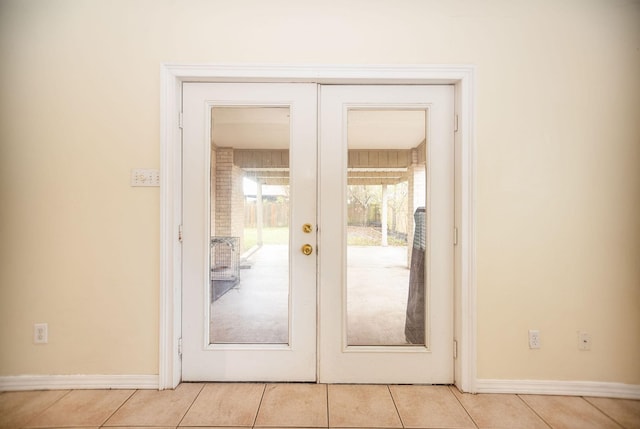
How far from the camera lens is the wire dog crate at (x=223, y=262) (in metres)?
2.05

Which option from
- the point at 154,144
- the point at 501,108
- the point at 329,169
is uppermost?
the point at 501,108

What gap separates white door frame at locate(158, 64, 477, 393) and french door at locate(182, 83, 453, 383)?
0.08 meters

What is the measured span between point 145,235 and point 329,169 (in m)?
1.22

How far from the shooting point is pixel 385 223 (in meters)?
2.04

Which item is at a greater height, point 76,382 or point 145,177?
point 145,177

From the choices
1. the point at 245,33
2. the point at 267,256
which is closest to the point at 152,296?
the point at 267,256

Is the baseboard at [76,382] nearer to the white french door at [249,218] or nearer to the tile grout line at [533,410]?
the white french door at [249,218]

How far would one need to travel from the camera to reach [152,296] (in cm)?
196

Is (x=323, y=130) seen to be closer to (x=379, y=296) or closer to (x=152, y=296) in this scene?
(x=379, y=296)

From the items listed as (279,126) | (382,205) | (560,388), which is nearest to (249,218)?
(279,126)

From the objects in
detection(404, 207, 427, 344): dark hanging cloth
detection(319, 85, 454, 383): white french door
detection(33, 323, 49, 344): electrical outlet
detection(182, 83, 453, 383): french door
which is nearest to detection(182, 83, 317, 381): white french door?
detection(182, 83, 453, 383): french door

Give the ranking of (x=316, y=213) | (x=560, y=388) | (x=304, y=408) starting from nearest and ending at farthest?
(x=304, y=408)
(x=560, y=388)
(x=316, y=213)

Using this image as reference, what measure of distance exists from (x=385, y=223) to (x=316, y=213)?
1.49 ft

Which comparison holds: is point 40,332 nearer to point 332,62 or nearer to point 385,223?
point 385,223
